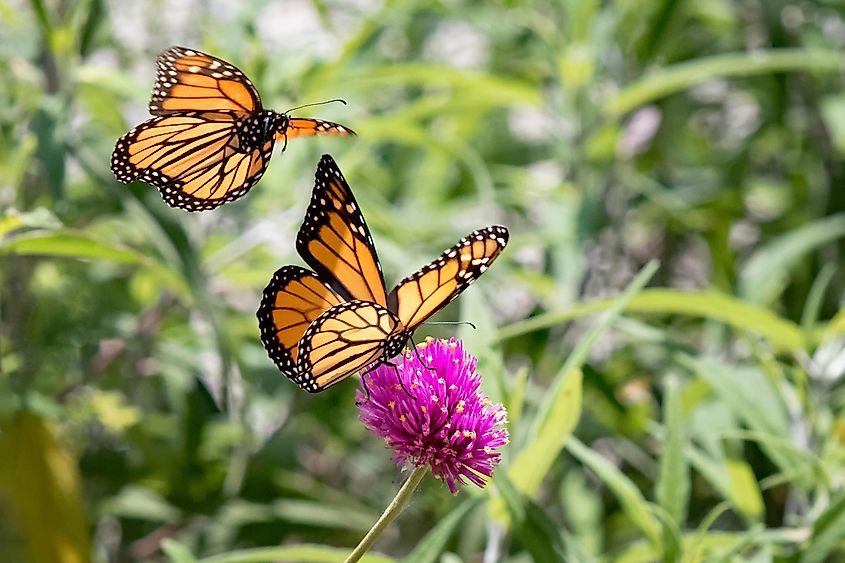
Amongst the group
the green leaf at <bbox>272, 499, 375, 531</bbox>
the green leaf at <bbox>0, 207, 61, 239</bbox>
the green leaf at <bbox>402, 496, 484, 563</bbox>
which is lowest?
the green leaf at <bbox>272, 499, 375, 531</bbox>

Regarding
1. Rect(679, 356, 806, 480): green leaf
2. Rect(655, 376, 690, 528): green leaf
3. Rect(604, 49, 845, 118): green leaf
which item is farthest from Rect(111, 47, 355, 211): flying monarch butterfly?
Rect(604, 49, 845, 118): green leaf

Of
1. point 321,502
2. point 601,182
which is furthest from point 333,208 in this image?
point 601,182

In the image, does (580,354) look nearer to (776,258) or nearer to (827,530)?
(827,530)

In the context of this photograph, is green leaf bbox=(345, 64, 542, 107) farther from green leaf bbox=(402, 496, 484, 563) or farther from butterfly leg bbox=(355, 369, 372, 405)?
butterfly leg bbox=(355, 369, 372, 405)

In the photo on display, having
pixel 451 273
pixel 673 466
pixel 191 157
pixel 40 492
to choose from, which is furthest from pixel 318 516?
pixel 451 273

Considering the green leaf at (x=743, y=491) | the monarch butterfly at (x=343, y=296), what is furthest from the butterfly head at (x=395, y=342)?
the green leaf at (x=743, y=491)
